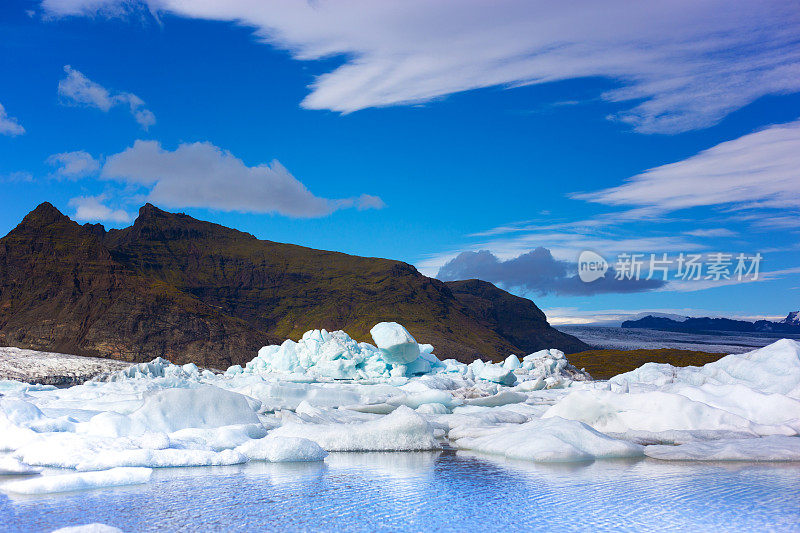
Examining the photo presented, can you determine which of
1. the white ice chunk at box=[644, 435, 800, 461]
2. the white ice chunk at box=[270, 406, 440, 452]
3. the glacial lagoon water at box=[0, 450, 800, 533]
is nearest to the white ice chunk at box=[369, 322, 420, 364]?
the white ice chunk at box=[270, 406, 440, 452]

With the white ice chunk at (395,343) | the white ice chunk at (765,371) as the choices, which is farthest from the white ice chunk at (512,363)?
the white ice chunk at (765,371)

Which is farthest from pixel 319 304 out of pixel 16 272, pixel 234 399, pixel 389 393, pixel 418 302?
pixel 234 399

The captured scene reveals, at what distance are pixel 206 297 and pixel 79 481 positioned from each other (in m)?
133

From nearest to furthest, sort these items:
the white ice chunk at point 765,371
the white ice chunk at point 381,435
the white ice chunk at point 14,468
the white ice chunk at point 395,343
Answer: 1. the white ice chunk at point 14,468
2. the white ice chunk at point 381,435
3. the white ice chunk at point 765,371
4. the white ice chunk at point 395,343

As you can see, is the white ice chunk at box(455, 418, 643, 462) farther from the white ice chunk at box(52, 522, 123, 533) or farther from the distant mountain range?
the distant mountain range

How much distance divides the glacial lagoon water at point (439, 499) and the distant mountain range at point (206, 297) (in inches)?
2734

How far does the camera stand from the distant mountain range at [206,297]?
255 feet

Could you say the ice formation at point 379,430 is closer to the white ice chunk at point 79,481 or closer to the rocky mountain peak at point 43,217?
the white ice chunk at point 79,481

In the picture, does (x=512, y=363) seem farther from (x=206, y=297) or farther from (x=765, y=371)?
(x=206, y=297)

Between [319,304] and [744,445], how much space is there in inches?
4781

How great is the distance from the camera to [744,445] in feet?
33.8

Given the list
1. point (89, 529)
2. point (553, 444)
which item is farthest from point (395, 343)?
point (89, 529)

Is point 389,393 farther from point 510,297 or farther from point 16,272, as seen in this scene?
point 510,297

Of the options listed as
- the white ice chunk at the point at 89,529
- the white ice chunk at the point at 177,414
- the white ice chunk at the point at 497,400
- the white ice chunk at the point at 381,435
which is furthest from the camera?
the white ice chunk at the point at 497,400
